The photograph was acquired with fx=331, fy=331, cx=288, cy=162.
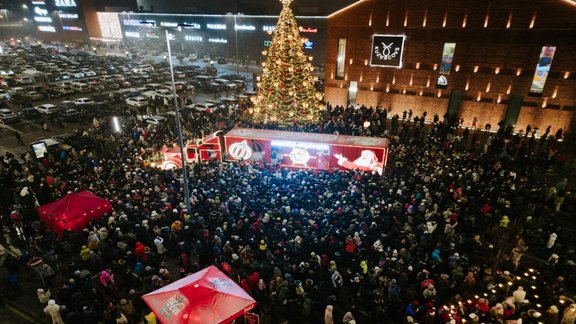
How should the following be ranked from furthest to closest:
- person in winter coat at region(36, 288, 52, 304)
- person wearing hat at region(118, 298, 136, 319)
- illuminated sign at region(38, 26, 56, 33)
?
illuminated sign at region(38, 26, 56, 33) → person in winter coat at region(36, 288, 52, 304) → person wearing hat at region(118, 298, 136, 319)

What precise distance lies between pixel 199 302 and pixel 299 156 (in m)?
12.7

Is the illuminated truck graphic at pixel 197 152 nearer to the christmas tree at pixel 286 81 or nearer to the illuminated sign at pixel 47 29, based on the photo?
the christmas tree at pixel 286 81

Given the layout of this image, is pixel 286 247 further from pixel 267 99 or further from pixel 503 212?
pixel 267 99

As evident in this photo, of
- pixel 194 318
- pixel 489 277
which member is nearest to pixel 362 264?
pixel 489 277

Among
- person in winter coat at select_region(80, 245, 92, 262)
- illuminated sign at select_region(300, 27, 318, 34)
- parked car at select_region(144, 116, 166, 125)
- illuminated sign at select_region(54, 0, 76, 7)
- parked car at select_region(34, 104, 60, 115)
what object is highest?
→ illuminated sign at select_region(54, 0, 76, 7)

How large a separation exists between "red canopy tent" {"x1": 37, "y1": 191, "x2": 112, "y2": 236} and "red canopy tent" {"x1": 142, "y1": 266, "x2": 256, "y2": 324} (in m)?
7.31

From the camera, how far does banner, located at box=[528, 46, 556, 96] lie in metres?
23.3

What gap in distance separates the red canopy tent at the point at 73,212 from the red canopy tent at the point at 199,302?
731 centimetres

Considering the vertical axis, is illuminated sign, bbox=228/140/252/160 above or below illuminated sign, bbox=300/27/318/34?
below

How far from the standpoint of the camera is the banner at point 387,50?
91.7 ft

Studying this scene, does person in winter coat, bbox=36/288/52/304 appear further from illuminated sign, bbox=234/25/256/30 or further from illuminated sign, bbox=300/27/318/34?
illuminated sign, bbox=234/25/256/30

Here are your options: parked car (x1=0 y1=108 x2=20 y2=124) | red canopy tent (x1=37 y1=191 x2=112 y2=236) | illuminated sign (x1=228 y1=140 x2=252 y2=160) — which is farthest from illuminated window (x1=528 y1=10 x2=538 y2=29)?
parked car (x1=0 y1=108 x2=20 y2=124)

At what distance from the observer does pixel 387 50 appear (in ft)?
93.2

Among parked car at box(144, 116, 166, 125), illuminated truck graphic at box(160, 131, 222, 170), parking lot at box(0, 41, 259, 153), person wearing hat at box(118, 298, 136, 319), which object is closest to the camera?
person wearing hat at box(118, 298, 136, 319)
